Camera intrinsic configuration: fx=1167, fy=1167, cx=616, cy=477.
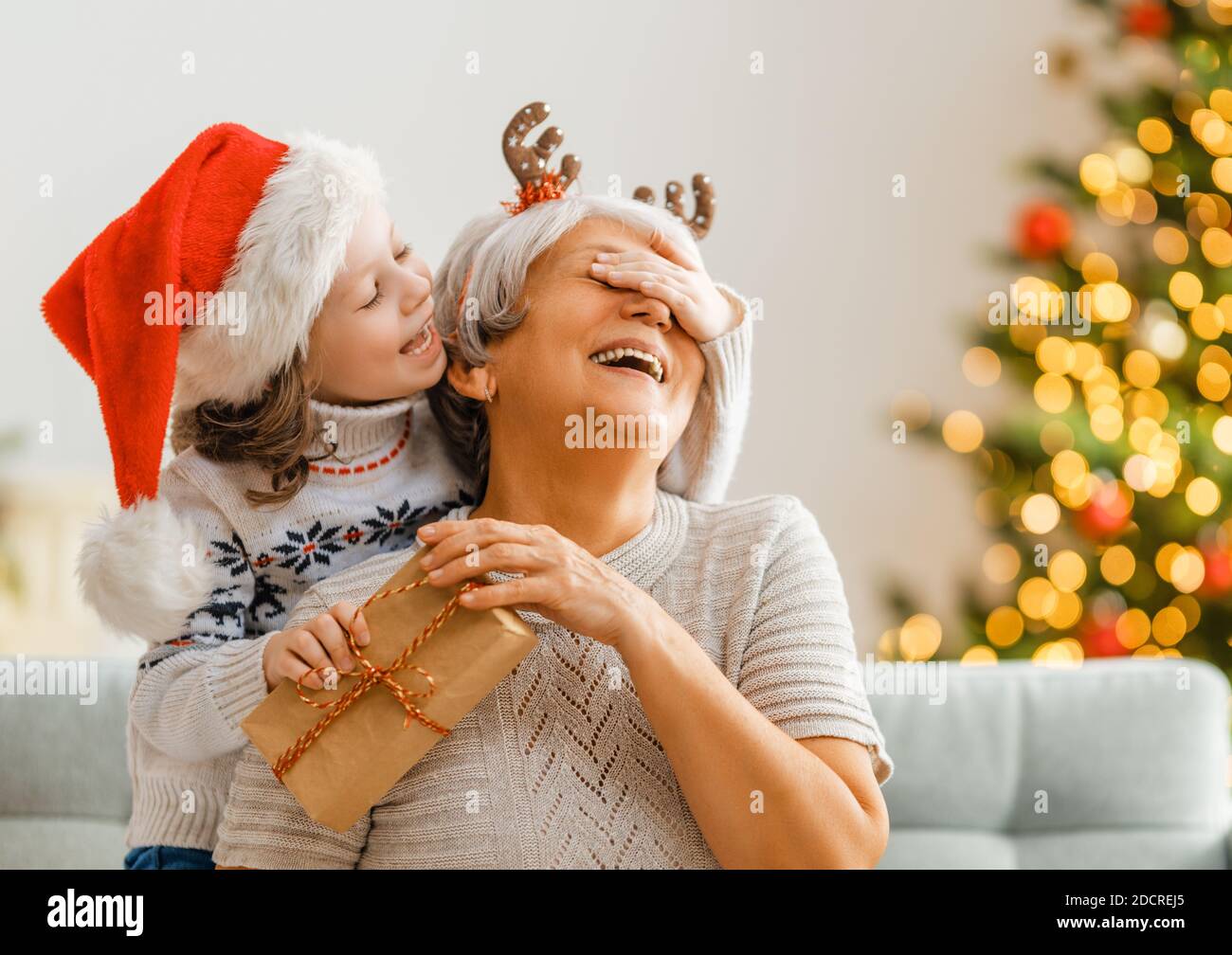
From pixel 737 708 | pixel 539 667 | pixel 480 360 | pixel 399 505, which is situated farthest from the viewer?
pixel 399 505

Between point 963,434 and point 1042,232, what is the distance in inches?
22.5

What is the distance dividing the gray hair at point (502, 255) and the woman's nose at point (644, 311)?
114 mm

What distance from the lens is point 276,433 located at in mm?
1449

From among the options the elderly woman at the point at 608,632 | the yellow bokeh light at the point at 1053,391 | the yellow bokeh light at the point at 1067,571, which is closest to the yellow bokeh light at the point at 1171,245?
the yellow bokeh light at the point at 1053,391

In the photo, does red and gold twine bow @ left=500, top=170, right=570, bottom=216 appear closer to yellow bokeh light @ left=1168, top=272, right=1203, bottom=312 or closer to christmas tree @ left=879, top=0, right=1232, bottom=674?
christmas tree @ left=879, top=0, right=1232, bottom=674

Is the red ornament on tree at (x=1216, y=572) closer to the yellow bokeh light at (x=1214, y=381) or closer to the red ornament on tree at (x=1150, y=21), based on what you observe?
the yellow bokeh light at (x=1214, y=381)

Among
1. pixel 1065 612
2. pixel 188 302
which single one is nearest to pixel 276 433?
pixel 188 302

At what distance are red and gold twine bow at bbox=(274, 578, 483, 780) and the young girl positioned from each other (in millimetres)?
152

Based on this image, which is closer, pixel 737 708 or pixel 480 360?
pixel 737 708

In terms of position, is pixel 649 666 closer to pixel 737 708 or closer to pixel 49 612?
pixel 737 708

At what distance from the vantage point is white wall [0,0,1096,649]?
2805 mm
